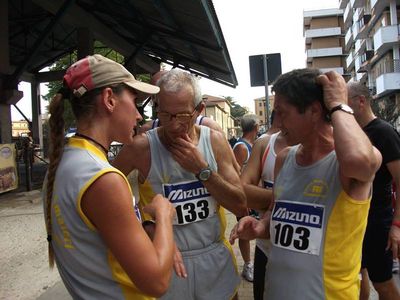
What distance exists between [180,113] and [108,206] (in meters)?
0.98

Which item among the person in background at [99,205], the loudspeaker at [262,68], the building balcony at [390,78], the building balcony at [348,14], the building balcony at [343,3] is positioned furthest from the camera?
the building balcony at [343,3]

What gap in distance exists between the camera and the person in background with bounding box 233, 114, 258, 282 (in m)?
4.65

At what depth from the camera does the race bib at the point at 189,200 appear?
2.21 metres

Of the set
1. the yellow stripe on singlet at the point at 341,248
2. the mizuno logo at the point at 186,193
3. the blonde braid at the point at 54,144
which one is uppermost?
the blonde braid at the point at 54,144

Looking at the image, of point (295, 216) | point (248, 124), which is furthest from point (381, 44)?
point (295, 216)

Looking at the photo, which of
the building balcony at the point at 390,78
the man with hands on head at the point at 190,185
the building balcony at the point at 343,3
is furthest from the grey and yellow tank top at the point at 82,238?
the building balcony at the point at 343,3

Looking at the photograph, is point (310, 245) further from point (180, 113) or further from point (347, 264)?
point (180, 113)

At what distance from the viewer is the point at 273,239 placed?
6.50ft

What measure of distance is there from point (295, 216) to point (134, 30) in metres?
13.3

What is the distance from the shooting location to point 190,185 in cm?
226

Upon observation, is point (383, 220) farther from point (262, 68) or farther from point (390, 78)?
point (390, 78)

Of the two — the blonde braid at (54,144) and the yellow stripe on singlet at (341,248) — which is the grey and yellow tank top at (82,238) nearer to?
the blonde braid at (54,144)

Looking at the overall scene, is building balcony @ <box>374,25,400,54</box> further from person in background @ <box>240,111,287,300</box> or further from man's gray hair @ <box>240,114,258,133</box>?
person in background @ <box>240,111,287,300</box>

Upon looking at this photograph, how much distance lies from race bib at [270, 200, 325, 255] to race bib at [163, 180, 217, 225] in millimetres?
433
